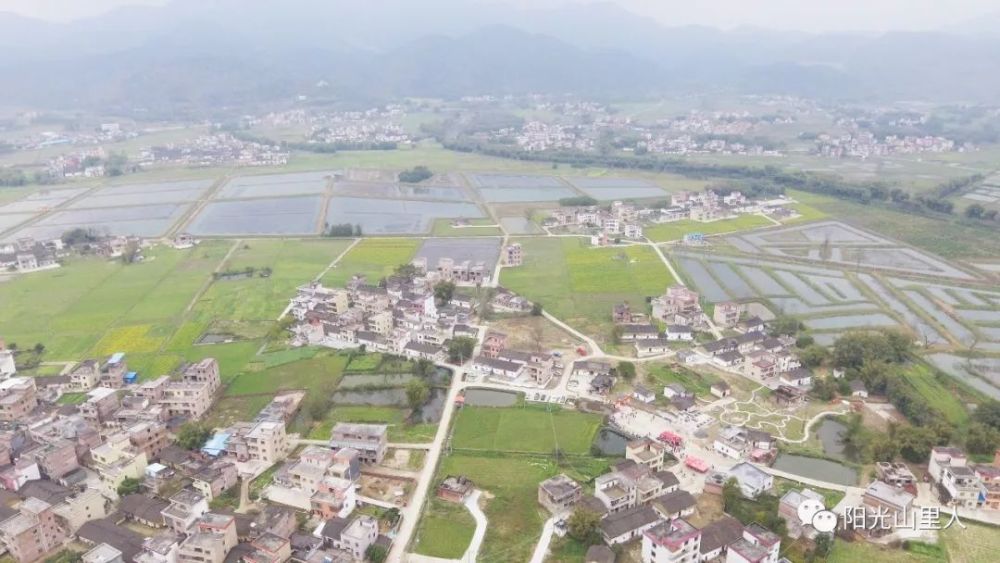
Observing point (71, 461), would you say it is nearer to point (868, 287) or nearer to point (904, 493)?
point (904, 493)

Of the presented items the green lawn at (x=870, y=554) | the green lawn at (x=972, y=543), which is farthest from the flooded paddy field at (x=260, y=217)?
the green lawn at (x=972, y=543)

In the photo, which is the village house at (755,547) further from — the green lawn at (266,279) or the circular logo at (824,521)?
the green lawn at (266,279)

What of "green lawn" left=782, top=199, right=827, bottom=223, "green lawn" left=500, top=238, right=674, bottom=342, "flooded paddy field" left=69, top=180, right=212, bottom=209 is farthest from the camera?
"flooded paddy field" left=69, top=180, right=212, bottom=209

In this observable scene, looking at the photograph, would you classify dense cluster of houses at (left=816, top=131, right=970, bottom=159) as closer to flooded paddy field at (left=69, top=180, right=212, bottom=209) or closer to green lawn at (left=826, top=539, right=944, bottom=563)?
flooded paddy field at (left=69, top=180, right=212, bottom=209)

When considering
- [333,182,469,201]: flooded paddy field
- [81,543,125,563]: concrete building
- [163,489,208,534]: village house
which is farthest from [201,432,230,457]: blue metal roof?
[333,182,469,201]: flooded paddy field

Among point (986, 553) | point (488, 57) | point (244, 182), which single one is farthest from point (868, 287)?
point (488, 57)
